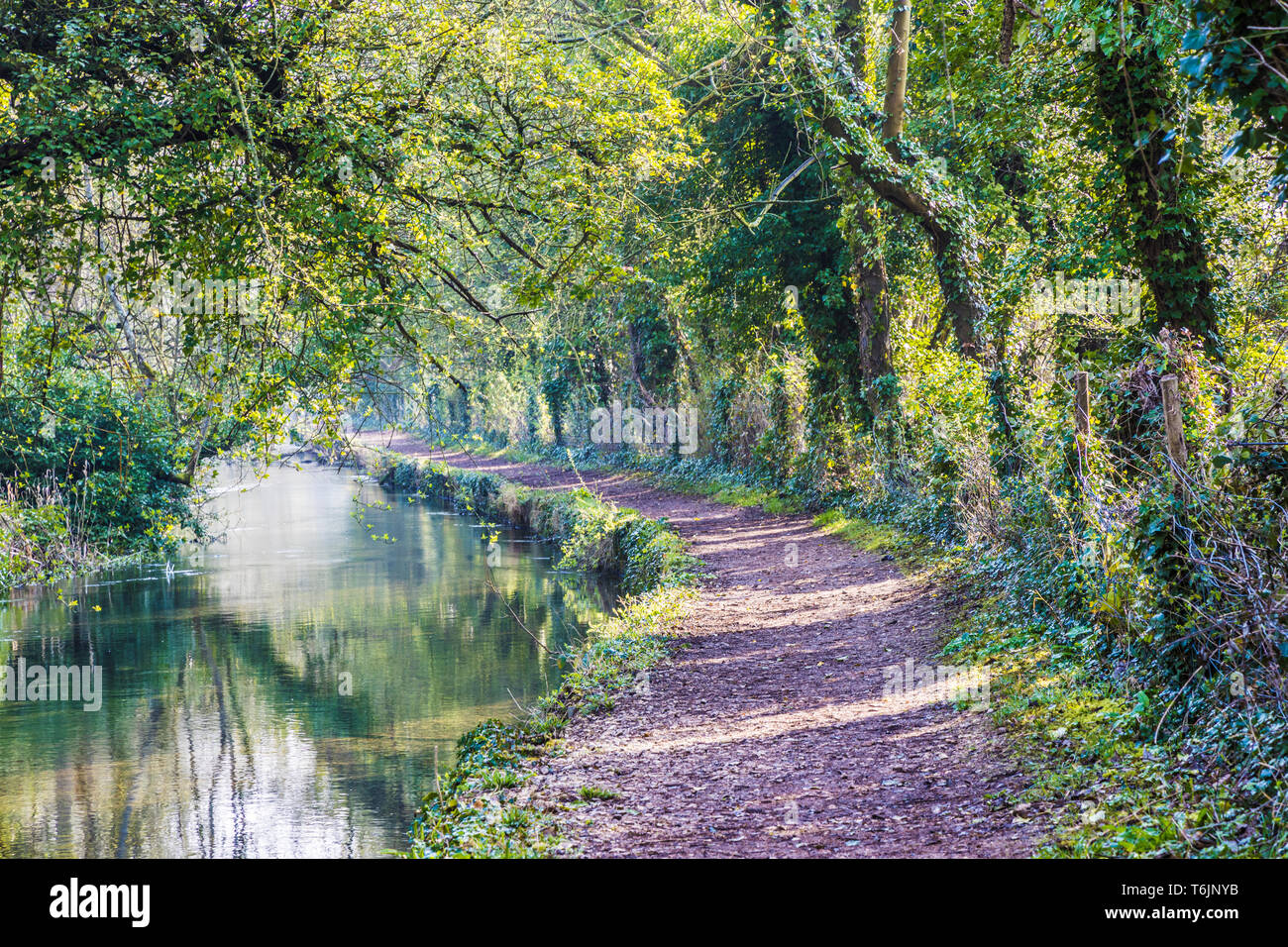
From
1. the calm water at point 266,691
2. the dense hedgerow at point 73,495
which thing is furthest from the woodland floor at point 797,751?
the dense hedgerow at point 73,495

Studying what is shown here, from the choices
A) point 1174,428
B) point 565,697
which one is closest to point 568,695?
point 565,697

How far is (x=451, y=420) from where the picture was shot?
172 feet

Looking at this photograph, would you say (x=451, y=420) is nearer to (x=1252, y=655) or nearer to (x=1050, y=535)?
(x=1050, y=535)

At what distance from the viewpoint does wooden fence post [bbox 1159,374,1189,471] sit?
21.3 feet

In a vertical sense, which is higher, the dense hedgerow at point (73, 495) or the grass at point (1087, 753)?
the dense hedgerow at point (73, 495)

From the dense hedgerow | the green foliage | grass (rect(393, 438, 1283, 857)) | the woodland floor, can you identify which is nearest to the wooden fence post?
grass (rect(393, 438, 1283, 857))

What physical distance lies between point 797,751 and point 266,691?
29.5ft

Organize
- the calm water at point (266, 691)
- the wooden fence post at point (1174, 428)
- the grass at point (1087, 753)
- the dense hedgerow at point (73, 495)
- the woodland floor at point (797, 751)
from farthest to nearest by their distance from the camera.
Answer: the dense hedgerow at point (73, 495)
the calm water at point (266, 691)
the wooden fence post at point (1174, 428)
the woodland floor at point (797, 751)
the grass at point (1087, 753)

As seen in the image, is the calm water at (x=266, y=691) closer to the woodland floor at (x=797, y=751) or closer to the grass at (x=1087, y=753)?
the woodland floor at (x=797, y=751)

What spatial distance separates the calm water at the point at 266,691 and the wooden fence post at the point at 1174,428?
6153mm

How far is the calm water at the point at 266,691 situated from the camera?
369 inches

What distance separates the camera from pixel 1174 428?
6.55 m
